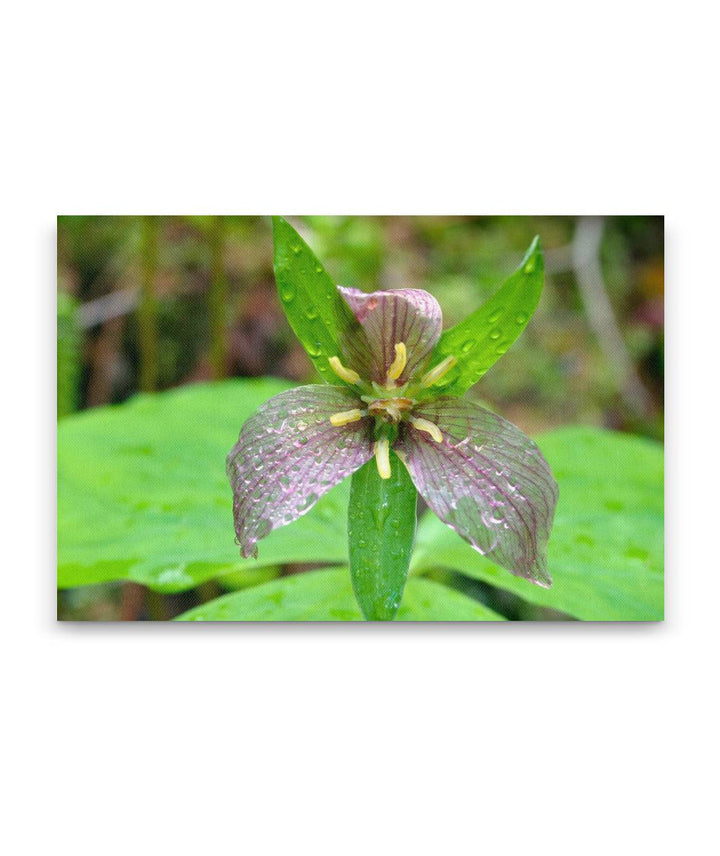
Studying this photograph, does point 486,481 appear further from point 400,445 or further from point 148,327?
point 148,327

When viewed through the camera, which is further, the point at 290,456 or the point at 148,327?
the point at 148,327

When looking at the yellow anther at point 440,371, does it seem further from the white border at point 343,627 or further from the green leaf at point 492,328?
the white border at point 343,627

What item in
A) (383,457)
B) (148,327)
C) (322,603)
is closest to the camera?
(383,457)

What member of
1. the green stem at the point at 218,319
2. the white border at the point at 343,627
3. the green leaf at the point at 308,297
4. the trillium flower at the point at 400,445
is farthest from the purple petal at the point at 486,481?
the green stem at the point at 218,319

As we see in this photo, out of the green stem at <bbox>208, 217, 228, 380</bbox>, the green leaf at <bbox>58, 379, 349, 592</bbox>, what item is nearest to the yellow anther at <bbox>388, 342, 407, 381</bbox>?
the green leaf at <bbox>58, 379, 349, 592</bbox>

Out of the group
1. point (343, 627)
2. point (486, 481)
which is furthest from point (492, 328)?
point (343, 627)
